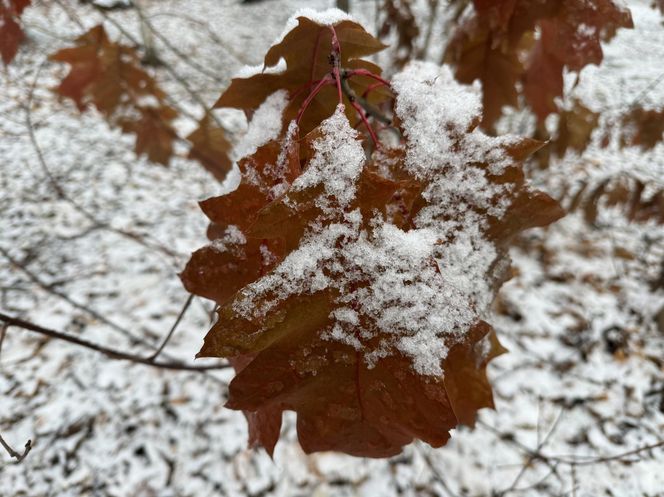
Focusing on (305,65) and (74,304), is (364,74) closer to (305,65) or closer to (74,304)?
(305,65)

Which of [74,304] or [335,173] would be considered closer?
[335,173]

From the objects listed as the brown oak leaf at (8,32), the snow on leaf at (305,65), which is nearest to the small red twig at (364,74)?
the snow on leaf at (305,65)

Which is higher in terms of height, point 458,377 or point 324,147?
point 324,147

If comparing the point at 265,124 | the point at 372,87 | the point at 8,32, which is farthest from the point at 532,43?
the point at 8,32

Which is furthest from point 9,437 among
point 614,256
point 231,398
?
point 614,256

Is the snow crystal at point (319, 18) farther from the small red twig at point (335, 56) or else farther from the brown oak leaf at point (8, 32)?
the brown oak leaf at point (8, 32)

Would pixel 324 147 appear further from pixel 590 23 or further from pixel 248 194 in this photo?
pixel 590 23

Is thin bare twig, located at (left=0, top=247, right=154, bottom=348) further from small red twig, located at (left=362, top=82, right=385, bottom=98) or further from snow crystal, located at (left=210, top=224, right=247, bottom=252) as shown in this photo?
small red twig, located at (left=362, top=82, right=385, bottom=98)

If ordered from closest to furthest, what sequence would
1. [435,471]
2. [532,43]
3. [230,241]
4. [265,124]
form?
[230,241]
[265,124]
[532,43]
[435,471]

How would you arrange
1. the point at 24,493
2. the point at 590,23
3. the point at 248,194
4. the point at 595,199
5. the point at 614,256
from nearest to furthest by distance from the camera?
the point at 248,194, the point at 590,23, the point at 24,493, the point at 595,199, the point at 614,256
